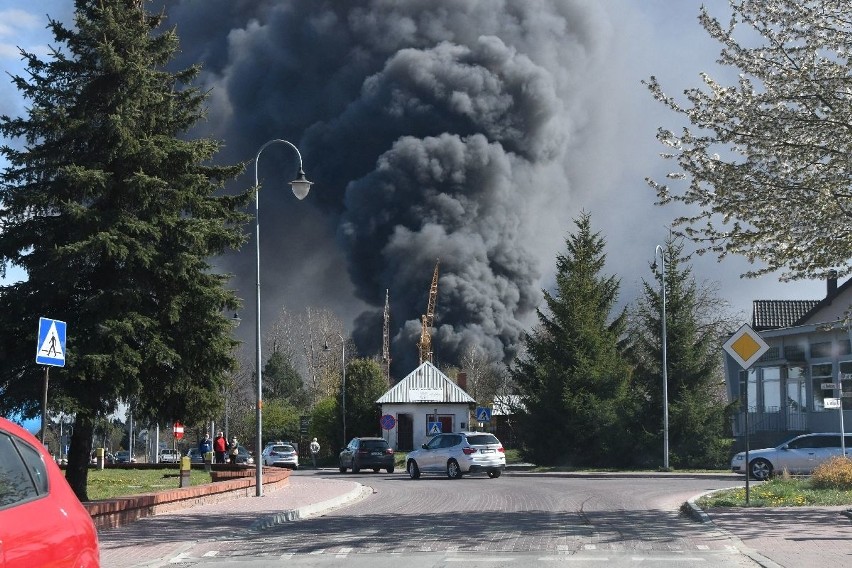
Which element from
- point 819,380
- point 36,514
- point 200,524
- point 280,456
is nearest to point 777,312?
point 819,380

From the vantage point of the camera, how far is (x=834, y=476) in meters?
21.7

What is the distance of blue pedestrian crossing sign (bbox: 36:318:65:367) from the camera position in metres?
11.9

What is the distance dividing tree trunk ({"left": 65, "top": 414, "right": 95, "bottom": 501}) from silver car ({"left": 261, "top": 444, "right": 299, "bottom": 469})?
32.6 metres

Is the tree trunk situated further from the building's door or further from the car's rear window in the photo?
the building's door

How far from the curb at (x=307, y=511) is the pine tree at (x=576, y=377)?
64.6 feet

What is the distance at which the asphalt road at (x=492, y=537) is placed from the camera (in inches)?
465

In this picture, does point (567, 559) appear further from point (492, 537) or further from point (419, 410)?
point (419, 410)

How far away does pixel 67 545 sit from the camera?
5020 mm

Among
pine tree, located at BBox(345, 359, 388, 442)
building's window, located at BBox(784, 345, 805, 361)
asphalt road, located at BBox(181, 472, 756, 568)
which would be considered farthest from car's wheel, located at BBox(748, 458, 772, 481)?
pine tree, located at BBox(345, 359, 388, 442)

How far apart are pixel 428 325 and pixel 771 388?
169ft

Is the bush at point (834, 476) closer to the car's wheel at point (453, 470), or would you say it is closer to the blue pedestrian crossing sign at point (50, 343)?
the car's wheel at point (453, 470)

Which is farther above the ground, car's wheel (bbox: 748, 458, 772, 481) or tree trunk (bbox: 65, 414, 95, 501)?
tree trunk (bbox: 65, 414, 95, 501)

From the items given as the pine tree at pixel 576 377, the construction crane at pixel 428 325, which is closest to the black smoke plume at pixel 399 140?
the construction crane at pixel 428 325

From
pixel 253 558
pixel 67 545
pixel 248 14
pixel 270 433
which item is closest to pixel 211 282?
pixel 253 558
